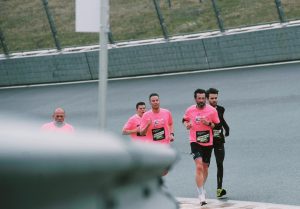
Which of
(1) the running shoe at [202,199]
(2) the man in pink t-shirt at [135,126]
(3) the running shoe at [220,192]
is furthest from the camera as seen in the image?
(2) the man in pink t-shirt at [135,126]

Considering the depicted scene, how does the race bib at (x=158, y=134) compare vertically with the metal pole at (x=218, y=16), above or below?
below

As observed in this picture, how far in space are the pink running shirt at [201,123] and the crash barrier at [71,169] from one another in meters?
9.22

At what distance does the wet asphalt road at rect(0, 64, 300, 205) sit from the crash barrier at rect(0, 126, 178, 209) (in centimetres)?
567

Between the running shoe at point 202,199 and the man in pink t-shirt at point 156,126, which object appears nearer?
the running shoe at point 202,199

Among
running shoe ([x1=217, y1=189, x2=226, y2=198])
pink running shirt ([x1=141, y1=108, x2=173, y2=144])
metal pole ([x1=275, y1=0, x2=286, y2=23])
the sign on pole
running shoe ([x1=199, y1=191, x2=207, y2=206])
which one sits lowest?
running shoe ([x1=199, y1=191, x2=207, y2=206])

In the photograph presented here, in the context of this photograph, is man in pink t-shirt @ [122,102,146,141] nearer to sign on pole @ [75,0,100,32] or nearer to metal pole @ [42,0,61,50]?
sign on pole @ [75,0,100,32]

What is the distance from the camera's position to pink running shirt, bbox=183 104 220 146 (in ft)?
35.8

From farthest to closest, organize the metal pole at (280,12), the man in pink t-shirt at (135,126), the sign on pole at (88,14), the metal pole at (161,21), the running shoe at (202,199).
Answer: the metal pole at (161,21) → the metal pole at (280,12) → the man in pink t-shirt at (135,126) → the running shoe at (202,199) → the sign on pole at (88,14)

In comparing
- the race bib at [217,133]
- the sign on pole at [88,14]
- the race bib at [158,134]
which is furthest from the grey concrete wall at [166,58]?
the sign on pole at [88,14]

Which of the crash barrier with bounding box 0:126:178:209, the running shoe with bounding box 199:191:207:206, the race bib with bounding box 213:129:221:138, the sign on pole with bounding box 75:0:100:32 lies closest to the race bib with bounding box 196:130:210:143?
the race bib with bounding box 213:129:221:138

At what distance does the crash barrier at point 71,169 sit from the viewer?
1.12 meters

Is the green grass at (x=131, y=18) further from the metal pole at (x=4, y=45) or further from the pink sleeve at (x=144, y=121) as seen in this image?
the pink sleeve at (x=144, y=121)

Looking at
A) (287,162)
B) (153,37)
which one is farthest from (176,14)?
(287,162)

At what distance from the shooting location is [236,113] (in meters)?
16.7
